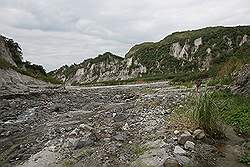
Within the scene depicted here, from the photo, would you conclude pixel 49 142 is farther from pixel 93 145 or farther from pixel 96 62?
pixel 96 62

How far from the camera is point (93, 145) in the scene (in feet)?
40.7

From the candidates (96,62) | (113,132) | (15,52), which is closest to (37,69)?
(15,52)

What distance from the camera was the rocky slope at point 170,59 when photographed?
4921 inches

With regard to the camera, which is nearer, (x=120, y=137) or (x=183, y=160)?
(x=183, y=160)

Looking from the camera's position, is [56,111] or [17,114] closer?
[17,114]

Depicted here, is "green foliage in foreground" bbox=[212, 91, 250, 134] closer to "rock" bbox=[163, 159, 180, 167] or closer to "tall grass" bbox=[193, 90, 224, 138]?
"tall grass" bbox=[193, 90, 224, 138]

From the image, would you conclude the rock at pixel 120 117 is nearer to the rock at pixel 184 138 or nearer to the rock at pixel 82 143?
the rock at pixel 82 143

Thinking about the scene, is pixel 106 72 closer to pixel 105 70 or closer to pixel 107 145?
pixel 105 70

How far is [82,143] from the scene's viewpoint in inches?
486

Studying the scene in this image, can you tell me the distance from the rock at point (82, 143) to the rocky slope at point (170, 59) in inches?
3711

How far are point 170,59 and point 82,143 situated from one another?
134507 millimetres

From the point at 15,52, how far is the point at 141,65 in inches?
3337

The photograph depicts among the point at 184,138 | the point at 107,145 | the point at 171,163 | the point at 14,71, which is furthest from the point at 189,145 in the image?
the point at 14,71

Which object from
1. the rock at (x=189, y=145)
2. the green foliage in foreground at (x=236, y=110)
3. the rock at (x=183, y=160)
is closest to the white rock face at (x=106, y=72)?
the green foliage in foreground at (x=236, y=110)
